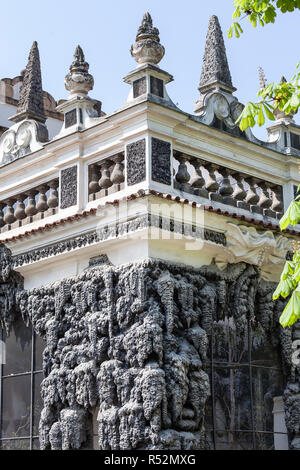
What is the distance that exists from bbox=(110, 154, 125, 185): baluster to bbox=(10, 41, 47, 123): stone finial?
292cm

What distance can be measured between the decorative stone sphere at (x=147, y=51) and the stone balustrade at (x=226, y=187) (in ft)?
4.85

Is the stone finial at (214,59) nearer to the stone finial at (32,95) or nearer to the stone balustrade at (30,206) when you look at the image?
the stone finial at (32,95)

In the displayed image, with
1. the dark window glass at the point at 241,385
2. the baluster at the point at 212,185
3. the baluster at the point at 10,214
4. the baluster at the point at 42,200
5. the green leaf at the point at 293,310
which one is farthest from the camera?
the baluster at the point at 10,214

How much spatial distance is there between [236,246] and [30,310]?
11.5 feet

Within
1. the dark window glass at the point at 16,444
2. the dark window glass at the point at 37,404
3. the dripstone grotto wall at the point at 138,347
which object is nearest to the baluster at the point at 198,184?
the dripstone grotto wall at the point at 138,347

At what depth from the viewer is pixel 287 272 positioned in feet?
30.9

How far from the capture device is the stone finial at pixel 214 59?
15781mm

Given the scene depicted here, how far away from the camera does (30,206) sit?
15992 millimetres

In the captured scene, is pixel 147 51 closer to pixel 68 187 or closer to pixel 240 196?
pixel 68 187

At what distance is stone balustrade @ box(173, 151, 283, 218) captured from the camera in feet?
47.3

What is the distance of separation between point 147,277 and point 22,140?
179 inches

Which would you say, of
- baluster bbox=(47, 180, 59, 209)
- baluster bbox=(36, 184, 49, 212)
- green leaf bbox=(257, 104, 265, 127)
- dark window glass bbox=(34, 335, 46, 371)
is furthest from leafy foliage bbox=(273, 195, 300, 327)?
baluster bbox=(36, 184, 49, 212)

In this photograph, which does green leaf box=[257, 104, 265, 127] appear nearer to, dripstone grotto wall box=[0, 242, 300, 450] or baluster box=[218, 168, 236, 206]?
dripstone grotto wall box=[0, 242, 300, 450]
